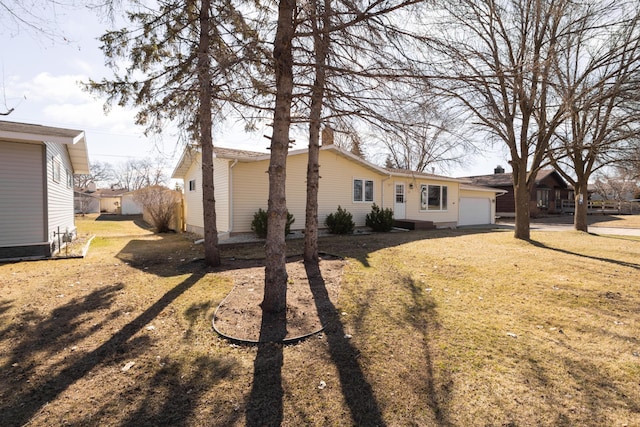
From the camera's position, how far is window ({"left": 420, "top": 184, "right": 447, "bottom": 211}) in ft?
59.7

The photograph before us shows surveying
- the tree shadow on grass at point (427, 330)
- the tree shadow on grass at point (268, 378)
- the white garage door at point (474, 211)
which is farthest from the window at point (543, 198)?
the tree shadow on grass at point (268, 378)

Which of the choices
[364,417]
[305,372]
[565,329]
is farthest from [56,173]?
[565,329]

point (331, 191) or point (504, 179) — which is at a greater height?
point (504, 179)

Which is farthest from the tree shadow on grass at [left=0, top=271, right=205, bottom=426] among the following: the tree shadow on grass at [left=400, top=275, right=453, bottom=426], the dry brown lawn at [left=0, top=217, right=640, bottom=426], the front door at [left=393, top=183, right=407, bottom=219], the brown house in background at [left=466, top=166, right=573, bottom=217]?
the brown house in background at [left=466, top=166, right=573, bottom=217]

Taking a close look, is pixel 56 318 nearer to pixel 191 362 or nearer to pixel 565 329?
pixel 191 362

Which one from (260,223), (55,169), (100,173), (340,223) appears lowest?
(340,223)

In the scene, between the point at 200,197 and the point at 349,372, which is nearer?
the point at 349,372

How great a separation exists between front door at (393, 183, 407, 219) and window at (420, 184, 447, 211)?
1440 mm

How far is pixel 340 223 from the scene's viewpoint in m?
13.5

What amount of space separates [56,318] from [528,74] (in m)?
7.12

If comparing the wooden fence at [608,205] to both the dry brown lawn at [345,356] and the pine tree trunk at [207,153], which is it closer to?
the dry brown lawn at [345,356]

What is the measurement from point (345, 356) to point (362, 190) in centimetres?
1258

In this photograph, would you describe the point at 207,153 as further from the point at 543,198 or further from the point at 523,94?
the point at 543,198

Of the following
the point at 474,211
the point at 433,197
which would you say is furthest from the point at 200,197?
the point at 474,211
